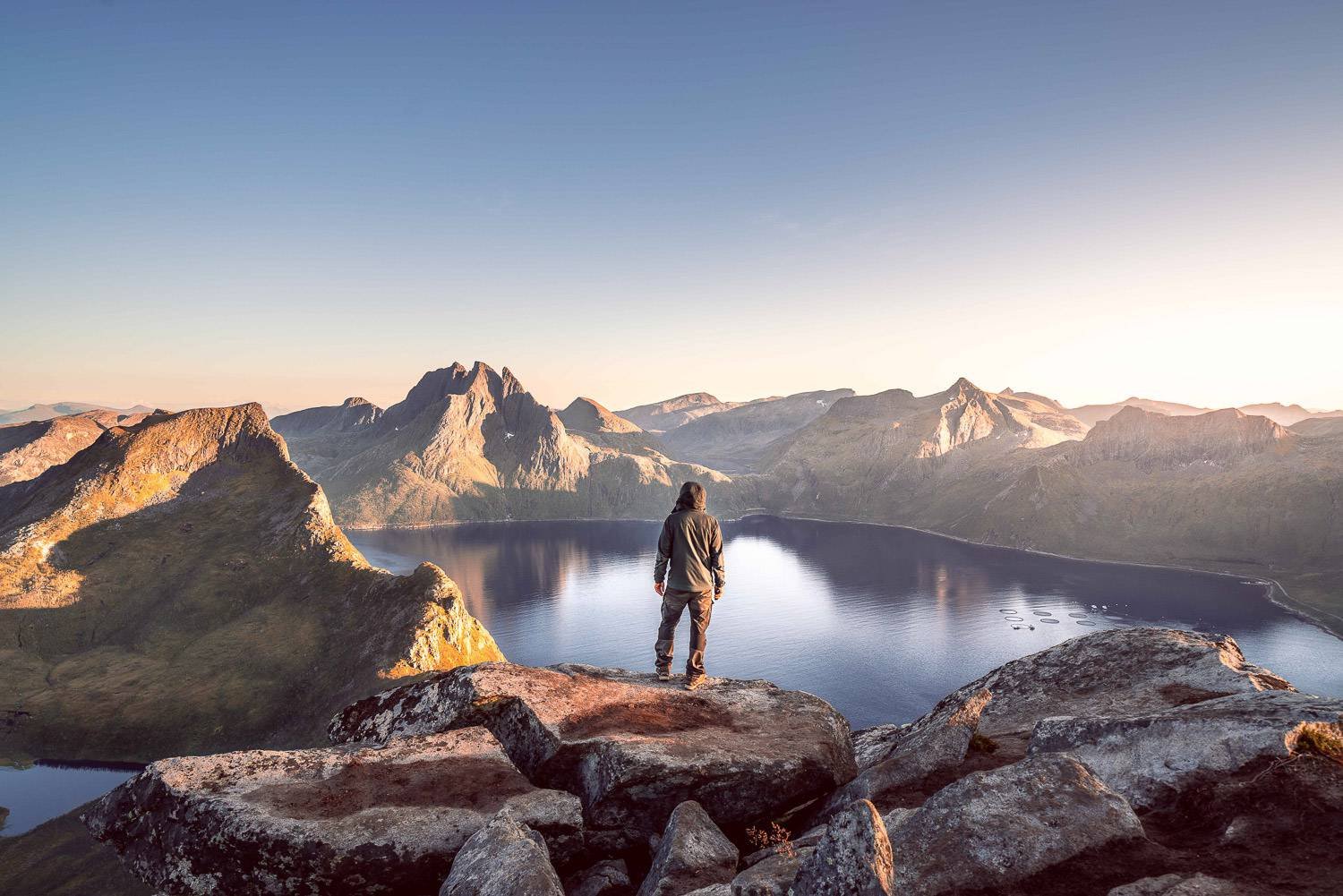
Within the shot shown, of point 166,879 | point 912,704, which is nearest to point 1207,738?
point 166,879

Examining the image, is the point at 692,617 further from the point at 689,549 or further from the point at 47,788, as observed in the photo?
the point at 47,788

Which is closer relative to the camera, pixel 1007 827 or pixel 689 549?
pixel 1007 827

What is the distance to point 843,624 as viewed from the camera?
189750 millimetres

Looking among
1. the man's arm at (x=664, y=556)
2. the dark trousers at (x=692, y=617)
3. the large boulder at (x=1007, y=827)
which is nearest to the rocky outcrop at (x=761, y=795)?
the large boulder at (x=1007, y=827)

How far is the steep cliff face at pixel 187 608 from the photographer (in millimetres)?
104188

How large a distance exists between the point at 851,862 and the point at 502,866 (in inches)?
197

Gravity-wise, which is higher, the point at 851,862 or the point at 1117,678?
the point at 851,862

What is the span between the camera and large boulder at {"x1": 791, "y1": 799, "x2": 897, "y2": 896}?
250 inches

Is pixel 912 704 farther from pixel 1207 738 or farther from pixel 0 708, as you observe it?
pixel 0 708

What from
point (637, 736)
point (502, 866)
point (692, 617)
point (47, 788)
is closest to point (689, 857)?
point (502, 866)

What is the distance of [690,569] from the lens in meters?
16.7

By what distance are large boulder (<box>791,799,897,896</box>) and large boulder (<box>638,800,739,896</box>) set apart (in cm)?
293

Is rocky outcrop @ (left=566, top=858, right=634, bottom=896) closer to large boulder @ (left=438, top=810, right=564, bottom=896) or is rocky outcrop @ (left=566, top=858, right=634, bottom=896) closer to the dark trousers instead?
large boulder @ (left=438, top=810, right=564, bottom=896)

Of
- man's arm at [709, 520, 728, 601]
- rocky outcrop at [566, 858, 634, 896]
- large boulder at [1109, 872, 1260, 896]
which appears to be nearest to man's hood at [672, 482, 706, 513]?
man's arm at [709, 520, 728, 601]
